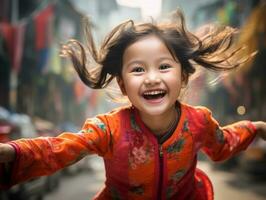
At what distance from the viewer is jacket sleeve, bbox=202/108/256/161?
2.20ft

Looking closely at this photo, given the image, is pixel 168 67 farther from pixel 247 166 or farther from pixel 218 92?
pixel 247 166

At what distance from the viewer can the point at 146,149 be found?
24.8 inches

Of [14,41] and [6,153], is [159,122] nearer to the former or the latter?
[6,153]

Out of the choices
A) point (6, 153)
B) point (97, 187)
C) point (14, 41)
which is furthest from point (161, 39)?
point (14, 41)

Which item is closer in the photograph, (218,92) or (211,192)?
(211,192)

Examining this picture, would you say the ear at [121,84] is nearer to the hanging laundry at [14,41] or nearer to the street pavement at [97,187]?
the street pavement at [97,187]

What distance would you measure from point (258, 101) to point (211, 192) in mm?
826

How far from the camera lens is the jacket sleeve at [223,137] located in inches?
26.4

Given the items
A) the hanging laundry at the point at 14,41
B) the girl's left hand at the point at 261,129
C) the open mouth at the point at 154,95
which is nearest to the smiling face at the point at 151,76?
the open mouth at the point at 154,95

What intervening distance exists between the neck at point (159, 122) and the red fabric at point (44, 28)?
0.97 meters

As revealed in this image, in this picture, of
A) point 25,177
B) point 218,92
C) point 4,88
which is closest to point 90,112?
point 218,92

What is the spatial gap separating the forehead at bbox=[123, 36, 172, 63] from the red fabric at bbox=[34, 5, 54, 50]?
0.97 meters

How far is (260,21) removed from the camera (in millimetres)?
1355

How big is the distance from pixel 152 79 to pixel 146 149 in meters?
0.10
